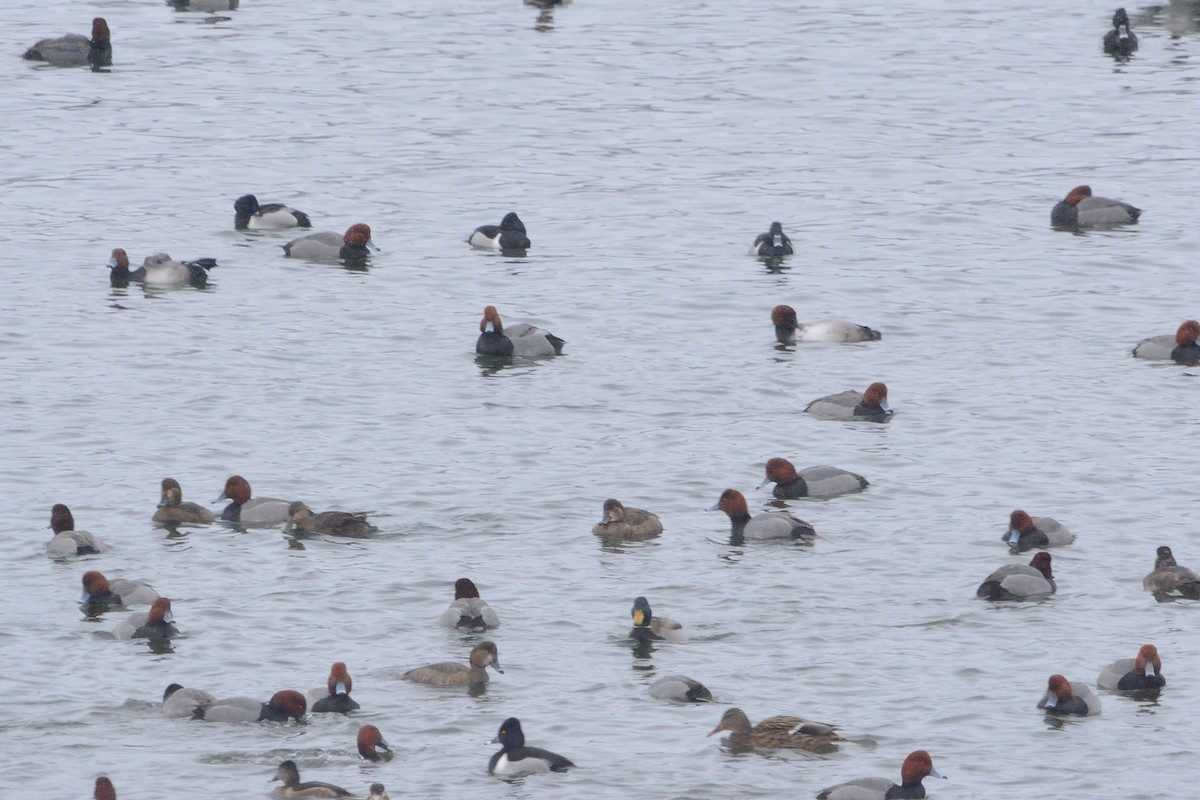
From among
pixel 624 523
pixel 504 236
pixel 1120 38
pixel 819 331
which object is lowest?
pixel 624 523

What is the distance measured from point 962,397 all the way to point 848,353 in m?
2.69

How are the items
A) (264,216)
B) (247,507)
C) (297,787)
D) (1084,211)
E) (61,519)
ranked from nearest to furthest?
(297,787) < (61,519) < (247,507) < (264,216) < (1084,211)

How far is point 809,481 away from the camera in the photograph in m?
26.3

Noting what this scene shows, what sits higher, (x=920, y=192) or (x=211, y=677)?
(x=920, y=192)

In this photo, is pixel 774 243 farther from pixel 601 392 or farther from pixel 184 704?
pixel 184 704

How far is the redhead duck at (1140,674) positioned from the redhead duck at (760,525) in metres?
5.02

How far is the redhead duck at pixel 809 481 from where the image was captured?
2609 centimetres

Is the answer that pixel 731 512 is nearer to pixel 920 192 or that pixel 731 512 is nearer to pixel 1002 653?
pixel 1002 653

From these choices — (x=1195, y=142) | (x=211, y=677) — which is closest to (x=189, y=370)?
(x=211, y=677)

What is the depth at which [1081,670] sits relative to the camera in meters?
21.4

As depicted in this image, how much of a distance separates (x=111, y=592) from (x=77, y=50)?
31.9 meters

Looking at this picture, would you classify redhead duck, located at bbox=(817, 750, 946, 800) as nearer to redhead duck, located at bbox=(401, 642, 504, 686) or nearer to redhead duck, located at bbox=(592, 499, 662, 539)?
redhead duck, located at bbox=(401, 642, 504, 686)

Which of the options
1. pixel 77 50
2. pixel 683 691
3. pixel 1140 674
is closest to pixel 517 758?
pixel 683 691

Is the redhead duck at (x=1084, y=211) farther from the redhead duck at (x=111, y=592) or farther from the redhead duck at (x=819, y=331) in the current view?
the redhead duck at (x=111, y=592)
